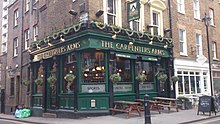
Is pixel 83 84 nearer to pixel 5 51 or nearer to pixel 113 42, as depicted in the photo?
pixel 113 42

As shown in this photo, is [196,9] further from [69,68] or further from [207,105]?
[69,68]

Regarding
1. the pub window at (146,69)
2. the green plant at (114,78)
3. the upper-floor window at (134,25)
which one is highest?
the upper-floor window at (134,25)

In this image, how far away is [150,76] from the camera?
17266mm

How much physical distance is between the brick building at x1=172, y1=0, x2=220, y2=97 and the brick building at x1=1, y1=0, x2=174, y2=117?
127 centimetres

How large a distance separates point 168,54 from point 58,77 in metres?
8.36

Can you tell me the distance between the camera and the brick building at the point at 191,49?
1938 cm

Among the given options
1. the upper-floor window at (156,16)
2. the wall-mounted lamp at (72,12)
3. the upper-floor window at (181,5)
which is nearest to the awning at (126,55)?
the upper-floor window at (156,16)

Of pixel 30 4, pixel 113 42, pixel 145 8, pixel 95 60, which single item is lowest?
pixel 95 60

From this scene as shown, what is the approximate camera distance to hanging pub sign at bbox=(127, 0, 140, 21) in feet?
47.7

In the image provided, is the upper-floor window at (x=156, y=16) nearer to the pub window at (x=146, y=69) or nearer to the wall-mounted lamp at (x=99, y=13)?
the pub window at (x=146, y=69)

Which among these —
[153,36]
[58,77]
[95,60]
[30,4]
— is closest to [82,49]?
[95,60]

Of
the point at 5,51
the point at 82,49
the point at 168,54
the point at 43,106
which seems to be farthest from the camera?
the point at 5,51

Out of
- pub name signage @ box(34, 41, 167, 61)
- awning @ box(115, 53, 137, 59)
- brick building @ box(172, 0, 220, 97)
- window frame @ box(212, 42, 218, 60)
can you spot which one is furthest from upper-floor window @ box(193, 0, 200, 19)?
awning @ box(115, 53, 137, 59)

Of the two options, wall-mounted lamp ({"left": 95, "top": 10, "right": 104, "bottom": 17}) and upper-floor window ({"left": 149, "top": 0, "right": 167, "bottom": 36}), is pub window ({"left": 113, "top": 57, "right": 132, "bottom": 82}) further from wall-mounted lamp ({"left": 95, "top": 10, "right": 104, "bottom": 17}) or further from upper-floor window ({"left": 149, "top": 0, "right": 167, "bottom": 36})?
upper-floor window ({"left": 149, "top": 0, "right": 167, "bottom": 36})
